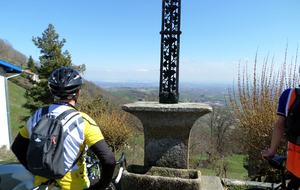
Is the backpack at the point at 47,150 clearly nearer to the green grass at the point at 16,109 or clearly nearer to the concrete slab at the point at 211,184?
the concrete slab at the point at 211,184

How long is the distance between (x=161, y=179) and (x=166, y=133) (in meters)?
0.63

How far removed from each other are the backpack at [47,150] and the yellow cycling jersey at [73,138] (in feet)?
0.23

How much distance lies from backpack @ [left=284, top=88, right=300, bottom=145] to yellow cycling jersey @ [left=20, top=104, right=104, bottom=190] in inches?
61.6

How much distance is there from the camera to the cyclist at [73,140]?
131 cm

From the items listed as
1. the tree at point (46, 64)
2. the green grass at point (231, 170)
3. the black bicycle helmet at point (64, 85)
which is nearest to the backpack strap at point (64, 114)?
the black bicycle helmet at point (64, 85)

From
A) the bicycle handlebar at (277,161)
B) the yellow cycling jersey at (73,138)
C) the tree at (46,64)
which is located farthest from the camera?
the tree at (46,64)

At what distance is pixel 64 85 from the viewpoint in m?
1.50

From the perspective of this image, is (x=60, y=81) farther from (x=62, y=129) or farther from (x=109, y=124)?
(x=109, y=124)

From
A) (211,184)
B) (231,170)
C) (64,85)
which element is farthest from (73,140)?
(231,170)

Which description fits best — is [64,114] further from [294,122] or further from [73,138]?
[294,122]

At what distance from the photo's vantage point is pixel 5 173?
91.3 inches

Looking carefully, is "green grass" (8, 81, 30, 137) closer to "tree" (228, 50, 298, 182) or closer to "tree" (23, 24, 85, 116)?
"tree" (23, 24, 85, 116)

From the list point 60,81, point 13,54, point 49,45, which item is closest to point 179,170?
point 60,81

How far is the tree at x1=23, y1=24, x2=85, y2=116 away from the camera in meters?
14.9
